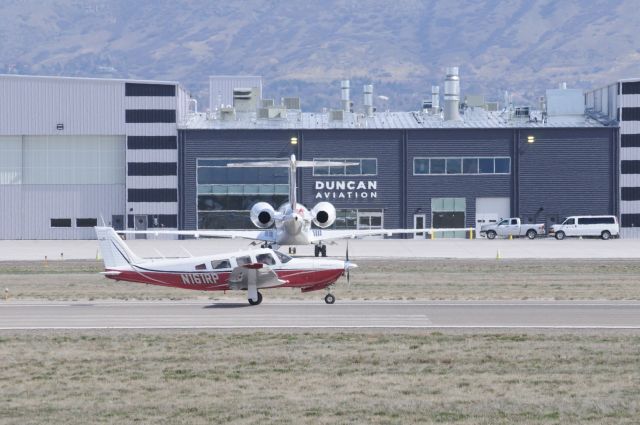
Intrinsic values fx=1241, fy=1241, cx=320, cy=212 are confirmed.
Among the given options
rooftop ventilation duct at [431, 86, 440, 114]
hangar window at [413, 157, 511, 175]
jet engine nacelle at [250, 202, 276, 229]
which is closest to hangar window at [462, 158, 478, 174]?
hangar window at [413, 157, 511, 175]

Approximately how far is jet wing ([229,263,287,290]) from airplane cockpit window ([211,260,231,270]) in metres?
0.34

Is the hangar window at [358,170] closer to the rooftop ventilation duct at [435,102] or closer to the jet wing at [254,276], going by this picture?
the rooftop ventilation duct at [435,102]

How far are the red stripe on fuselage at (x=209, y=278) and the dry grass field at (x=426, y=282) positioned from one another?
7.36 ft

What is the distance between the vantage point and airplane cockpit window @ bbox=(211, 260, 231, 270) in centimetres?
3775

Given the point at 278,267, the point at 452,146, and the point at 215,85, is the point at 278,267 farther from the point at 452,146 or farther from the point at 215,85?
the point at 215,85

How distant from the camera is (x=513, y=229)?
301 ft

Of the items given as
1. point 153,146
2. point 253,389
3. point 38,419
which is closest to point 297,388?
point 253,389

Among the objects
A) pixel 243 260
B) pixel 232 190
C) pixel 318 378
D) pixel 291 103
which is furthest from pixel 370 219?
pixel 318 378

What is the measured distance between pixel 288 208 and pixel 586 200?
35.7m

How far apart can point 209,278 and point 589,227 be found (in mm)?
57445

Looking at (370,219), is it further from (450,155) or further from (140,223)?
(140,223)

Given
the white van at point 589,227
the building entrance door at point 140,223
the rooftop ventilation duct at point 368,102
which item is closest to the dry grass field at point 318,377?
the white van at point 589,227

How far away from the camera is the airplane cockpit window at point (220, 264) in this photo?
124 ft

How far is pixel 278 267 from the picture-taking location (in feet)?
124
